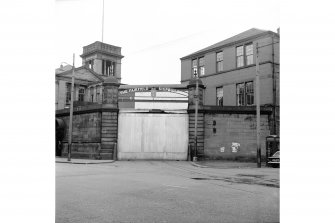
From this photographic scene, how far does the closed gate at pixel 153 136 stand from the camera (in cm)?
1834

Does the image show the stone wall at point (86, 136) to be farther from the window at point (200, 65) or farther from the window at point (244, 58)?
the window at point (200, 65)

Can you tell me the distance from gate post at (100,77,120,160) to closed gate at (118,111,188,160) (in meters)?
0.34

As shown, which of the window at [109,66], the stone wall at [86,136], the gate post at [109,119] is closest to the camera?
the window at [109,66]

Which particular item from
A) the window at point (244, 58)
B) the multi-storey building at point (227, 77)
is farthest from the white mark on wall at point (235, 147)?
the window at point (244, 58)

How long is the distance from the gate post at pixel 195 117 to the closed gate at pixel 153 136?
1.14ft

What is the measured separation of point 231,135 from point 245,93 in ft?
16.3

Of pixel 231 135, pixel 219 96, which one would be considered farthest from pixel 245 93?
pixel 231 135

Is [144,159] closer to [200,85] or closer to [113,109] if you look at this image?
[113,109]

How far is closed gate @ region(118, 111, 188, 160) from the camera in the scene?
60.2 ft
